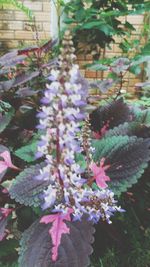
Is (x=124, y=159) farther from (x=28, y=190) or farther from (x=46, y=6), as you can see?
(x=46, y=6)

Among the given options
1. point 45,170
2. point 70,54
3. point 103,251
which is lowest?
point 103,251

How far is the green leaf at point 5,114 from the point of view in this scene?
823 mm

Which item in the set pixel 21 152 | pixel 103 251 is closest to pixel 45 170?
pixel 21 152

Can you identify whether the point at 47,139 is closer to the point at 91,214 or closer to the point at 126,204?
the point at 91,214

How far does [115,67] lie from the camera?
3.47 ft

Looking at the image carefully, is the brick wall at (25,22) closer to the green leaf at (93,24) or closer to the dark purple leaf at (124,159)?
the green leaf at (93,24)

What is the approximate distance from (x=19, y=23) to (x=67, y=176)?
3048 millimetres

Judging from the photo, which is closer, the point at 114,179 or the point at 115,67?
the point at 114,179

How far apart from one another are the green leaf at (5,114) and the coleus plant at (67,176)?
8 centimetres

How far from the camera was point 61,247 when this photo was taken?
618mm

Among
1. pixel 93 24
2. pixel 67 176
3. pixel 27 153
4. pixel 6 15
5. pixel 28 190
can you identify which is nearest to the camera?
pixel 67 176

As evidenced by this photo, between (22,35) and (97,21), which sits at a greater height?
(97,21)

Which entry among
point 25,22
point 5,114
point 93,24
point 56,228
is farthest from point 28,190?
point 25,22

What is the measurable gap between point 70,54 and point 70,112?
2.7 inches
